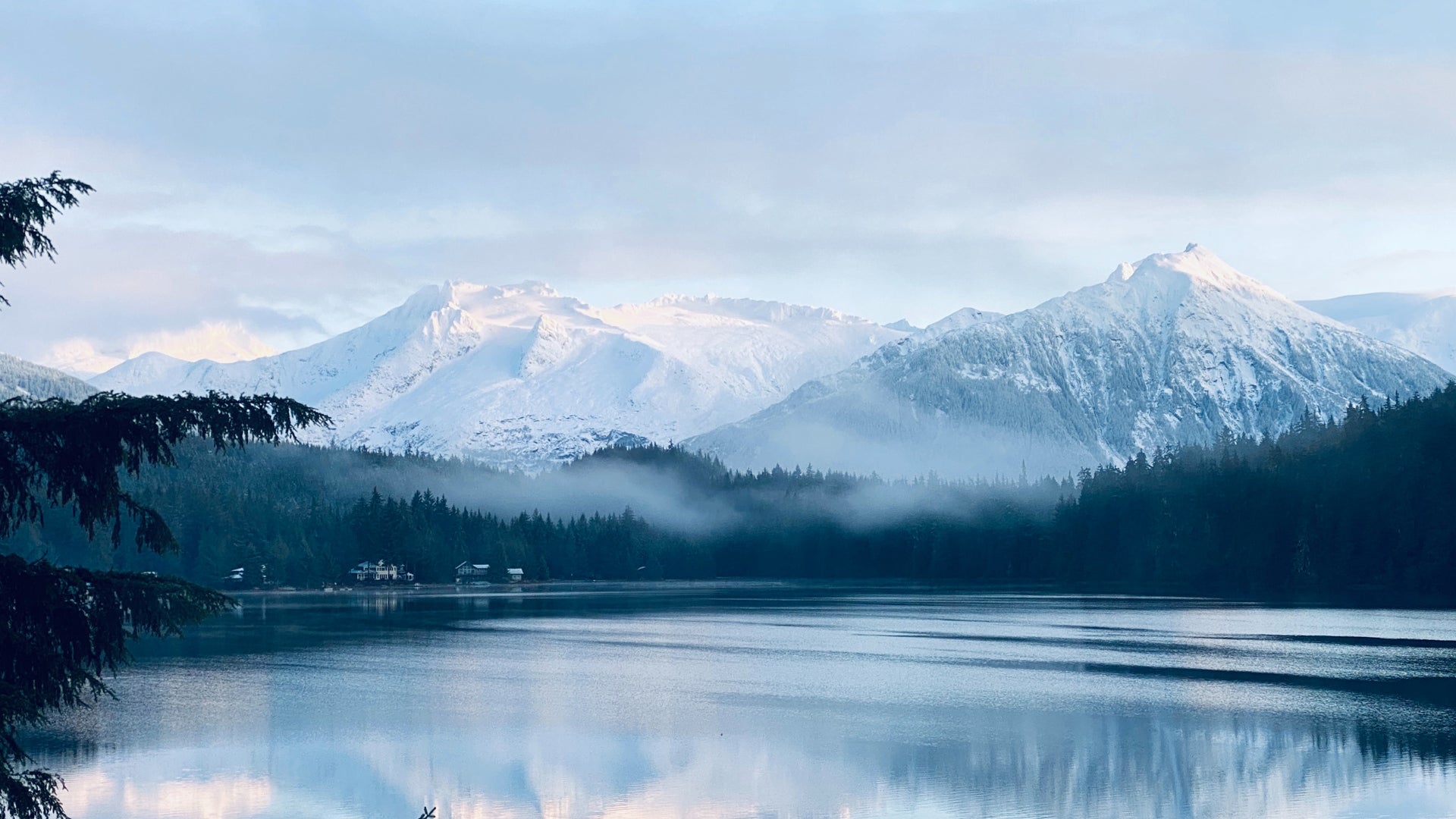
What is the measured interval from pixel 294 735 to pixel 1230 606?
10299 cm

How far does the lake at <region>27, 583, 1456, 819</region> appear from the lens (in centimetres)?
4147

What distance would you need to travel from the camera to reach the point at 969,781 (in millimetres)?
43469

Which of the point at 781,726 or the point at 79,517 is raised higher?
the point at 79,517

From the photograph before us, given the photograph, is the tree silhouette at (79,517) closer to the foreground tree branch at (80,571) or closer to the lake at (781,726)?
the foreground tree branch at (80,571)

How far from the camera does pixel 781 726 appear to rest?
183 ft

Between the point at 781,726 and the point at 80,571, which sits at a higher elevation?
the point at 80,571

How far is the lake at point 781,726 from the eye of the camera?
41469 mm

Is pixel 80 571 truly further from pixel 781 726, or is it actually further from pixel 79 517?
pixel 781 726

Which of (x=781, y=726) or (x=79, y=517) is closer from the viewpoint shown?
(x=79, y=517)

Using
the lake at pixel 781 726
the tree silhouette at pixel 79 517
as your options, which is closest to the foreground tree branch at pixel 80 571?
the tree silhouette at pixel 79 517

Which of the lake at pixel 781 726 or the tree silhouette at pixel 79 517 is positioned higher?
the tree silhouette at pixel 79 517

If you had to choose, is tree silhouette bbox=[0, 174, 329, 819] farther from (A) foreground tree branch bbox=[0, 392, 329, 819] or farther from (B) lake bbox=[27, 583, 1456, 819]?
(B) lake bbox=[27, 583, 1456, 819]

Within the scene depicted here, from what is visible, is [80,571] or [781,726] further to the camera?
[781,726]

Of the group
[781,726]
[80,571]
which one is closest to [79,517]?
[80,571]
